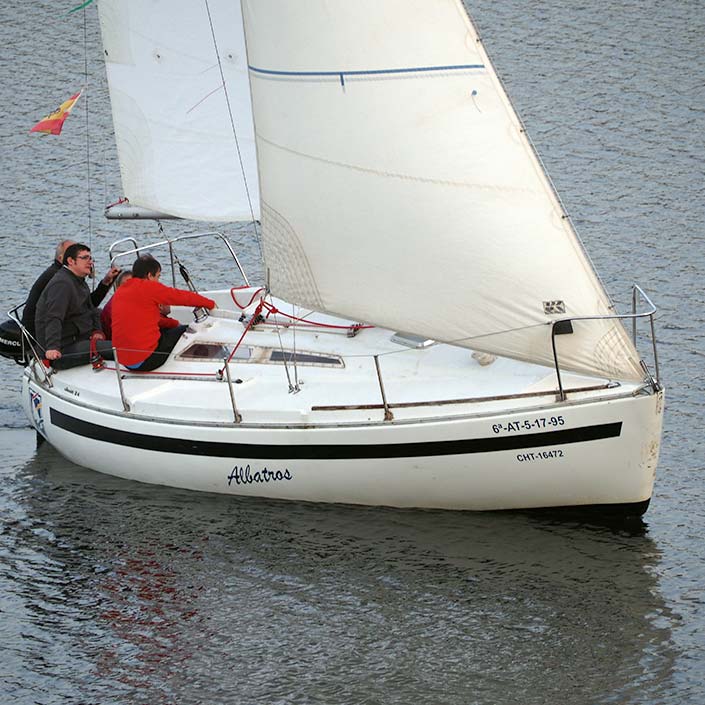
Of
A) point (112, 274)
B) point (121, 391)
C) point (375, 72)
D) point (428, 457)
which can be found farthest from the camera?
point (112, 274)

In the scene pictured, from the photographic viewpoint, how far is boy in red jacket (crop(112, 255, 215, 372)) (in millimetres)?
13164

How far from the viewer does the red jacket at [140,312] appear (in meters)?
13.2

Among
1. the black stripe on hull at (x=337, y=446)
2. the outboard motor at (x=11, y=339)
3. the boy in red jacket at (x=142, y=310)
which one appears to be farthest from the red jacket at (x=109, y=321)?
the black stripe on hull at (x=337, y=446)

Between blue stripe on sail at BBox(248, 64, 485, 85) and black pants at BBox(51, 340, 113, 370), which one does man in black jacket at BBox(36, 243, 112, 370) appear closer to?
black pants at BBox(51, 340, 113, 370)

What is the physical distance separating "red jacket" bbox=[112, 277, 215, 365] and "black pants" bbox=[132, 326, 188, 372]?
0.08 meters

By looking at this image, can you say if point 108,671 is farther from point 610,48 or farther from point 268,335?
point 610,48

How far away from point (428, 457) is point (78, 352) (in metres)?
4.33

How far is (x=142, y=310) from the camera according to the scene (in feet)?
43.3

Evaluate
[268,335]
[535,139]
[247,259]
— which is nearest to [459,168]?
[268,335]

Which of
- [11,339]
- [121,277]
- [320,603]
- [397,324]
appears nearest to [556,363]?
[397,324]

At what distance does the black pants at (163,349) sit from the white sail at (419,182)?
2611 mm

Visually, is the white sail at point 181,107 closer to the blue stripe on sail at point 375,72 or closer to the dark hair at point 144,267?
the dark hair at point 144,267

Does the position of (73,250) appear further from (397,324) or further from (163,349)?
(397,324)

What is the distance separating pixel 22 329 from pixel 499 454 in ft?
17.9
